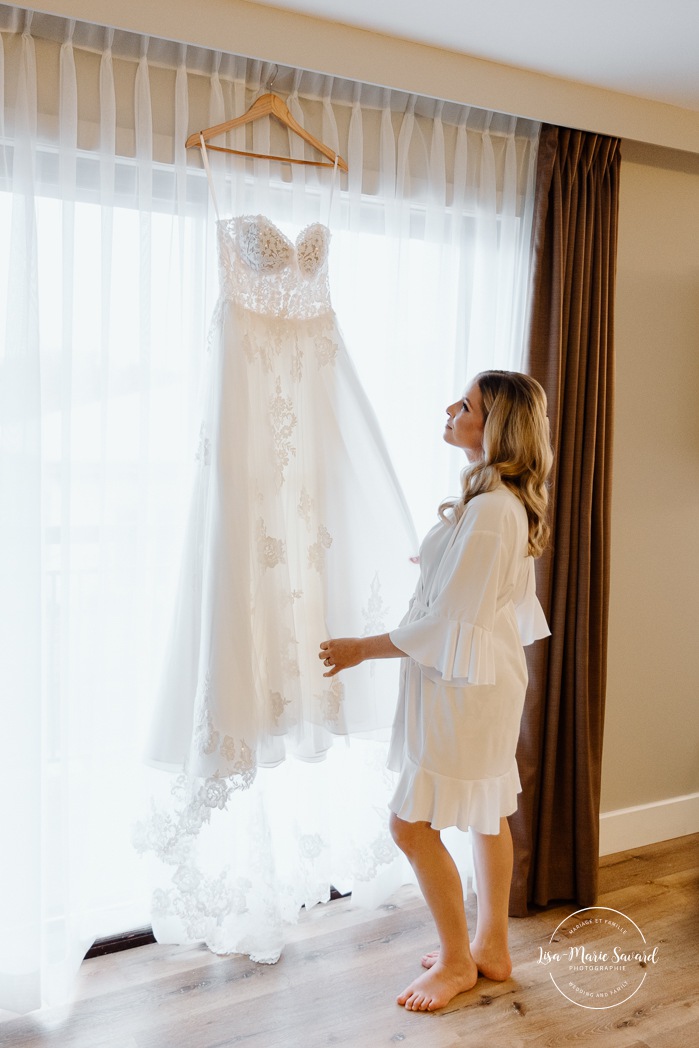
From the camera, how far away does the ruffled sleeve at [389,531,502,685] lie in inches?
75.9

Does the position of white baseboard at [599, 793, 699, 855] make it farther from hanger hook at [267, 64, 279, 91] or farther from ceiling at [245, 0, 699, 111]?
hanger hook at [267, 64, 279, 91]

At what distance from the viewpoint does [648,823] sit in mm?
3043

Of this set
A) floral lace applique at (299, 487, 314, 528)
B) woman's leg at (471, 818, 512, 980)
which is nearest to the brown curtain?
woman's leg at (471, 818, 512, 980)

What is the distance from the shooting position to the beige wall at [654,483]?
2838mm

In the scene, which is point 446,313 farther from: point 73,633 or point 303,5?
point 73,633

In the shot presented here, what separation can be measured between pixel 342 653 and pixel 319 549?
288mm

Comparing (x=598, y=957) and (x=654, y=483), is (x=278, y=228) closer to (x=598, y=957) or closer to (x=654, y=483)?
(x=654, y=483)

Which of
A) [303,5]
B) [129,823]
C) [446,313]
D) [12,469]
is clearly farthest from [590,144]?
[129,823]

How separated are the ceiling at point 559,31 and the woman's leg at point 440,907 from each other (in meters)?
2.06

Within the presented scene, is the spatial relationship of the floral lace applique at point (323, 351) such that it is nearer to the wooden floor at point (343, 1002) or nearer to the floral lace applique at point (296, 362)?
the floral lace applique at point (296, 362)

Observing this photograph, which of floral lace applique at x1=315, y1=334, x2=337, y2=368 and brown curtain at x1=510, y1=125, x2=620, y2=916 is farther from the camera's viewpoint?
brown curtain at x1=510, y1=125, x2=620, y2=916

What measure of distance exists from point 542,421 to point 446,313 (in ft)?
2.06

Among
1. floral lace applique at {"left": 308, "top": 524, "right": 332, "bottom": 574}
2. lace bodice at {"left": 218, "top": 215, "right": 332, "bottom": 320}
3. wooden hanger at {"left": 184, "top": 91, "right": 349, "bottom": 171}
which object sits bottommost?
floral lace applique at {"left": 308, "top": 524, "right": 332, "bottom": 574}

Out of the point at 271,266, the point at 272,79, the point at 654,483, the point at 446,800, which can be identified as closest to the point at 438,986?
the point at 446,800
